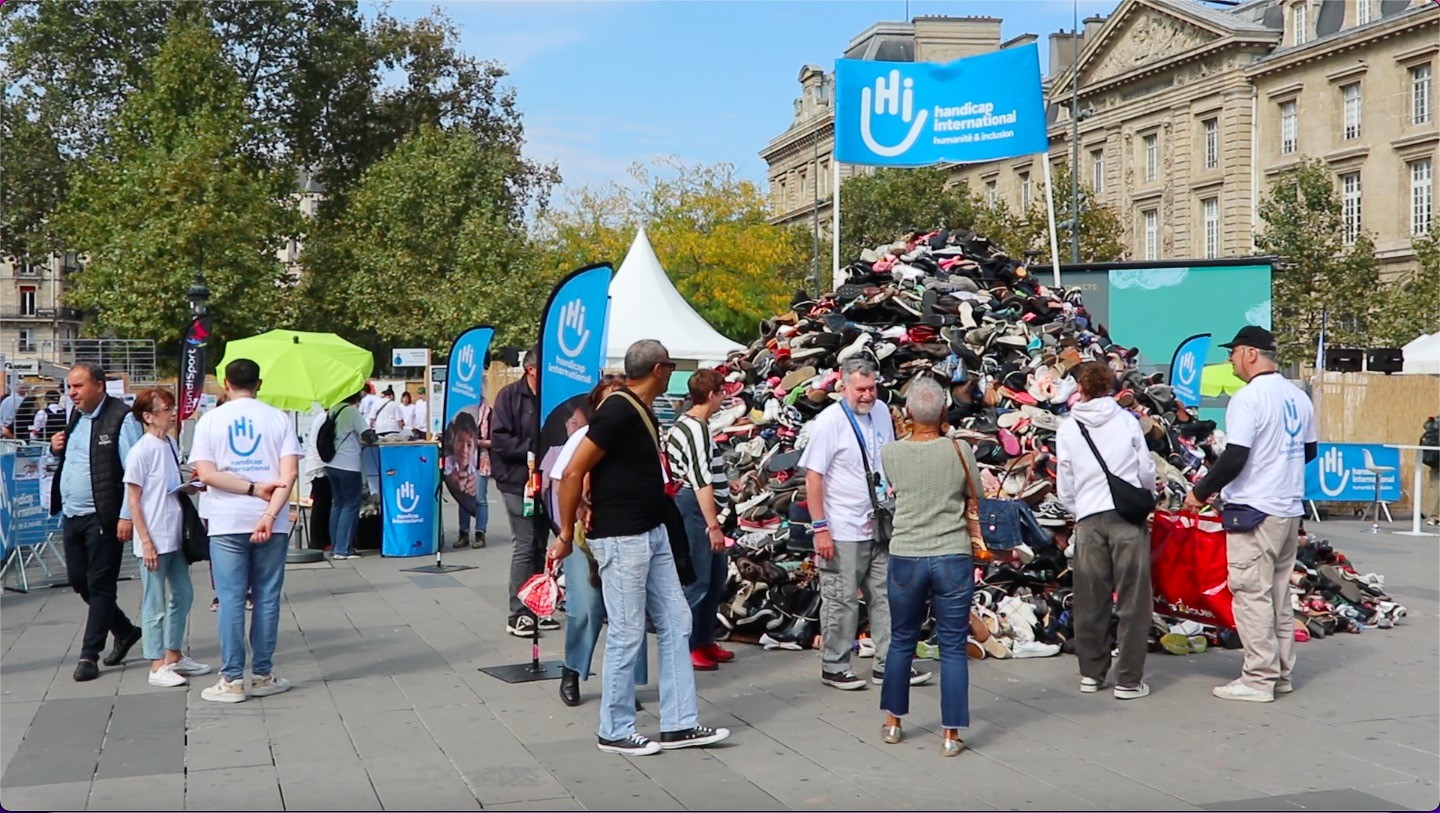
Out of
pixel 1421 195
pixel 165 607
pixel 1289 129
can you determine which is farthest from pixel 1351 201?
pixel 165 607

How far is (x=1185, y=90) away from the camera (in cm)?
5503

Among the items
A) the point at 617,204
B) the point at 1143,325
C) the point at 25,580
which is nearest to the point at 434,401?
the point at 1143,325

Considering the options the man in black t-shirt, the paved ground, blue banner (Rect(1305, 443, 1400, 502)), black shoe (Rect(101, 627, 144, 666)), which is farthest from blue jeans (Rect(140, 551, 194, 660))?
blue banner (Rect(1305, 443, 1400, 502))

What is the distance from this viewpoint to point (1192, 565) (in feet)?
26.8

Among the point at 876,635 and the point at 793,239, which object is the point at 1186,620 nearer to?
the point at 876,635

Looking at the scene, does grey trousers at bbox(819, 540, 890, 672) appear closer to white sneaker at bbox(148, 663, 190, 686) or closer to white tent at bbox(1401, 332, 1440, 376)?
white sneaker at bbox(148, 663, 190, 686)

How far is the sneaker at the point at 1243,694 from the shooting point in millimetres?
7660

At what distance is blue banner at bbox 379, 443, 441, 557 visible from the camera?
48.5ft

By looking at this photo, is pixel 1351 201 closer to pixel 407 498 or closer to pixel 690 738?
pixel 407 498

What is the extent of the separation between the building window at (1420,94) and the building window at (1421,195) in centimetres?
138

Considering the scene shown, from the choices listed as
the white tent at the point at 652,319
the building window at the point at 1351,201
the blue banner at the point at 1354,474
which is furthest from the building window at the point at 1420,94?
the white tent at the point at 652,319

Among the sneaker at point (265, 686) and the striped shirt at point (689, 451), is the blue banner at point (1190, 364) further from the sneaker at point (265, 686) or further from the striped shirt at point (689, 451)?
the sneaker at point (265, 686)

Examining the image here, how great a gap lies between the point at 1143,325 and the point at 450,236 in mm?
26364

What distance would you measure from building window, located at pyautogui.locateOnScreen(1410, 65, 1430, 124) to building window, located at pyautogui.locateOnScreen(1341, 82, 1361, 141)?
242cm
